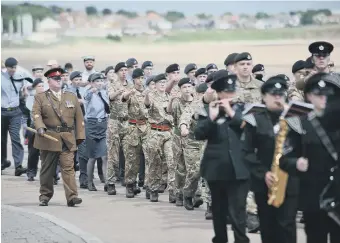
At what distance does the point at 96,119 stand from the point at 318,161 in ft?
30.0

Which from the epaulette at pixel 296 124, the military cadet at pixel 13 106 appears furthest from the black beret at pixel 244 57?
the military cadet at pixel 13 106

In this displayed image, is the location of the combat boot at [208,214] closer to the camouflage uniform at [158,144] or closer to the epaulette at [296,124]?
the camouflage uniform at [158,144]

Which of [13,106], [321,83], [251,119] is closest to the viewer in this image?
[321,83]

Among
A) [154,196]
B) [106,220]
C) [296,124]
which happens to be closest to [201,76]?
[154,196]

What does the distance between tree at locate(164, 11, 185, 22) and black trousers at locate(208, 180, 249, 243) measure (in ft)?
45.9

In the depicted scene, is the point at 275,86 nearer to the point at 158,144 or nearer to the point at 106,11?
the point at 158,144

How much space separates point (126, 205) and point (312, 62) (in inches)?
163

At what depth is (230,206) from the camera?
523 inches

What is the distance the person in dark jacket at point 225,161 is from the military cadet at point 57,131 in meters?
4.88

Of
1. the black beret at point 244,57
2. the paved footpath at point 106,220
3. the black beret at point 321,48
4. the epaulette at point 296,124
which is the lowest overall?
the paved footpath at point 106,220

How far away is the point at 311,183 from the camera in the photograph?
1196 centimetres

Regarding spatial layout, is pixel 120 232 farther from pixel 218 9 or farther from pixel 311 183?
pixel 218 9

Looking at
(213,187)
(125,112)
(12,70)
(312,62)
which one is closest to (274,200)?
(213,187)

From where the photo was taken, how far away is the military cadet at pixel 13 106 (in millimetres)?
22812
